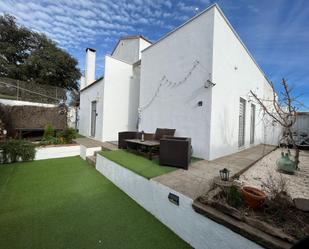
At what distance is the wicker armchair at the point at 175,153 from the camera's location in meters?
3.81

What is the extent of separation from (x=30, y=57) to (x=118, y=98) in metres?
17.0

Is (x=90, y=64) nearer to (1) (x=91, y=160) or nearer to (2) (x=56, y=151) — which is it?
(2) (x=56, y=151)

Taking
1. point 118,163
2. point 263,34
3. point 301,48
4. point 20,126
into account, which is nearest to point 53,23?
point 20,126

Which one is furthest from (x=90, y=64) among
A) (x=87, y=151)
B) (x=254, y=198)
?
(x=254, y=198)

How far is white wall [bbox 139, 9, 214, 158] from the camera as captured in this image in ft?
16.3

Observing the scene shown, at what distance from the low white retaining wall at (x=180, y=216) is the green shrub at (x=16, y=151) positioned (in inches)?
168

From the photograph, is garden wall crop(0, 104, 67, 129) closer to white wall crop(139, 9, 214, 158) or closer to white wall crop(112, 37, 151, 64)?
white wall crop(139, 9, 214, 158)

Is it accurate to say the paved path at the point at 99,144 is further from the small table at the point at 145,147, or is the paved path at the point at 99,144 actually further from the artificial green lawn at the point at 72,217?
the artificial green lawn at the point at 72,217

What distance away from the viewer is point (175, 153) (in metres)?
3.93

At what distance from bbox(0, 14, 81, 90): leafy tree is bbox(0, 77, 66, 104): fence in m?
8.35

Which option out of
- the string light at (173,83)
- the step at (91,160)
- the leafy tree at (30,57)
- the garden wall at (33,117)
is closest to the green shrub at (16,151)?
the step at (91,160)

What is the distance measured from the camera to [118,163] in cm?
414

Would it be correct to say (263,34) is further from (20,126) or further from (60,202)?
(20,126)

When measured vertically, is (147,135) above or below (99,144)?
above
